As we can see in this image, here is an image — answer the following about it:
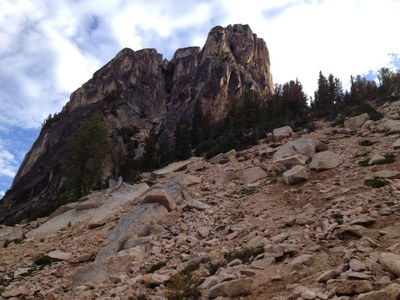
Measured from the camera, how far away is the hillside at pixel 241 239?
31.1ft

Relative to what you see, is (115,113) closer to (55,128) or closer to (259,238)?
(55,128)

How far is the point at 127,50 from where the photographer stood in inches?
4469

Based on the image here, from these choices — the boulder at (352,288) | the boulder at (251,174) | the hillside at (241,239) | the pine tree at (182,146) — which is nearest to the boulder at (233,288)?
the hillside at (241,239)

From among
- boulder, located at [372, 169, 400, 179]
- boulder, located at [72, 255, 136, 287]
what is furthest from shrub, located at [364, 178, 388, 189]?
boulder, located at [72, 255, 136, 287]

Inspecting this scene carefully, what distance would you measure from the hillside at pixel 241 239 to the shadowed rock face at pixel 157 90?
174ft

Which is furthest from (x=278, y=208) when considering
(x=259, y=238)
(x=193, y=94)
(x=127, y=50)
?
(x=127, y=50)

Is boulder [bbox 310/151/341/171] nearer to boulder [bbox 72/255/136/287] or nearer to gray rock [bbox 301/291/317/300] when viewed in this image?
boulder [bbox 72/255/136/287]

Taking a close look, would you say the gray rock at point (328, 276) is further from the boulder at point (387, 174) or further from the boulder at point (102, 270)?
the boulder at point (387, 174)

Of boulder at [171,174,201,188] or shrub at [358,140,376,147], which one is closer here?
shrub at [358,140,376,147]

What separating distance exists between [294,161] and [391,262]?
1772 cm

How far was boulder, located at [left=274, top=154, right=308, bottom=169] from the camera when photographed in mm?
25750

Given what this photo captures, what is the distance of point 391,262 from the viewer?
8430 mm

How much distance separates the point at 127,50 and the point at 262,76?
38478mm

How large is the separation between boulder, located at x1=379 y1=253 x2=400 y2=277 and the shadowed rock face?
6882 cm
